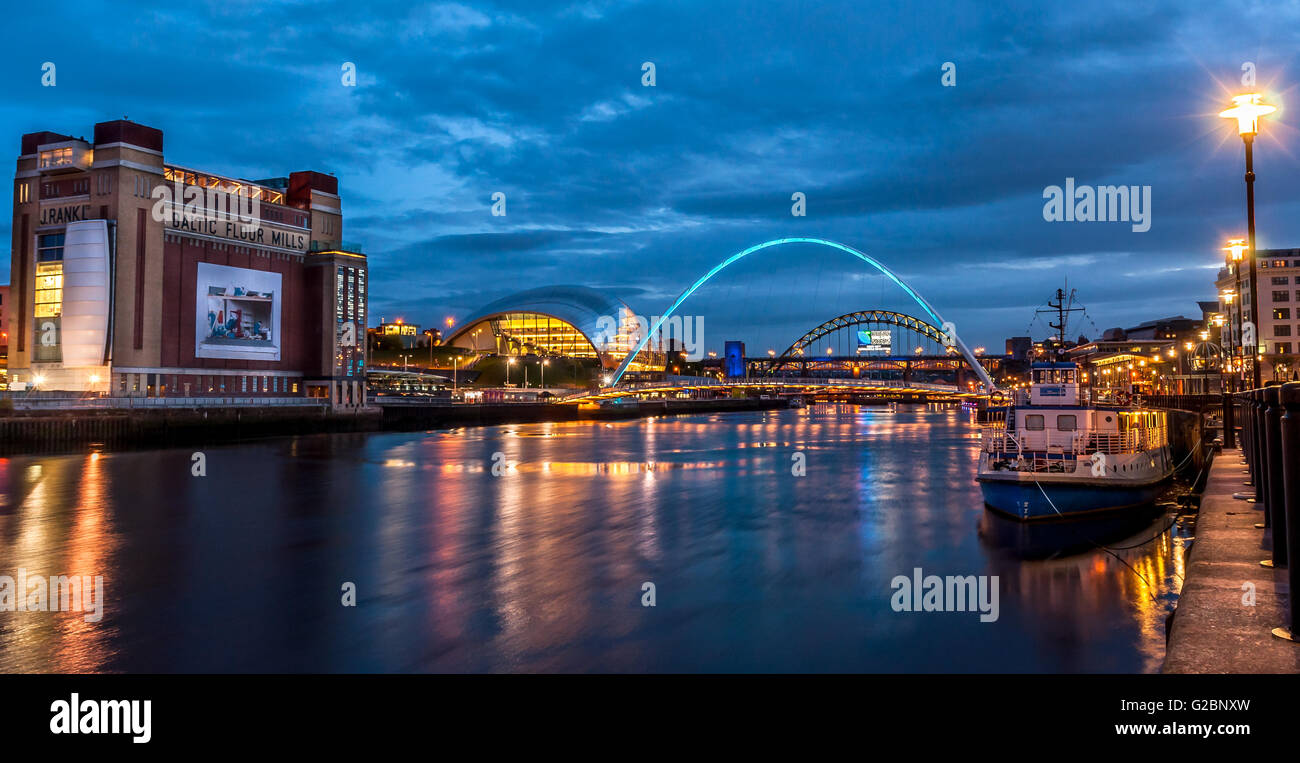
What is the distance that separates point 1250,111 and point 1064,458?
11.3 m

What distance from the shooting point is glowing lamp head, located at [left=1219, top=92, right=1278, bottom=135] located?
13.9 metres

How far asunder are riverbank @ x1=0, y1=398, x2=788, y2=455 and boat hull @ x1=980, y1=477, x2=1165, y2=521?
46206 mm

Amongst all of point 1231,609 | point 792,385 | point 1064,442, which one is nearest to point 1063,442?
point 1064,442

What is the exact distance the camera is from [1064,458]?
23.2 meters

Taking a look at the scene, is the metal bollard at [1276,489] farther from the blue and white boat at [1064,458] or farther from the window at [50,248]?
the window at [50,248]

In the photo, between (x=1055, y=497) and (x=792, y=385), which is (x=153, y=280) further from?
(x=792, y=385)

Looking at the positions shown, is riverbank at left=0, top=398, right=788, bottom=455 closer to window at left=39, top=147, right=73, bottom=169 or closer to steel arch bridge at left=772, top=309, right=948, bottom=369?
window at left=39, top=147, right=73, bottom=169

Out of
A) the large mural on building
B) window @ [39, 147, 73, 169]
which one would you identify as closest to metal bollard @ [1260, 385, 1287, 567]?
the large mural on building

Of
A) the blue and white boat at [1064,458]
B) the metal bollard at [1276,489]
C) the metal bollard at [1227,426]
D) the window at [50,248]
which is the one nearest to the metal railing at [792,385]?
the window at [50,248]

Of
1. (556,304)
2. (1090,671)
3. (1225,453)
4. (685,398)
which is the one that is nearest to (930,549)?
(1090,671)
